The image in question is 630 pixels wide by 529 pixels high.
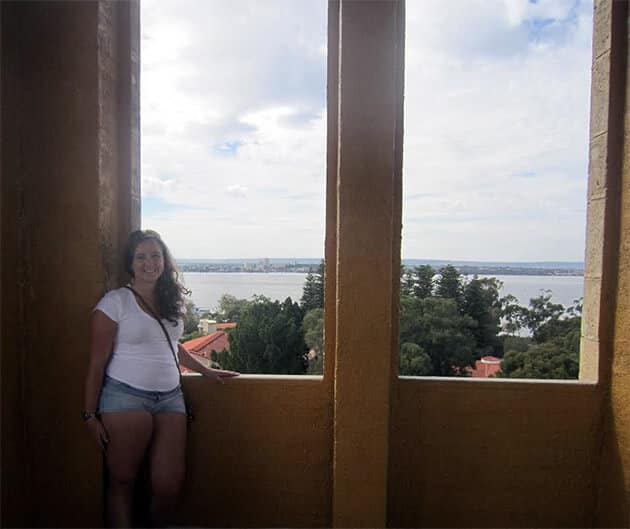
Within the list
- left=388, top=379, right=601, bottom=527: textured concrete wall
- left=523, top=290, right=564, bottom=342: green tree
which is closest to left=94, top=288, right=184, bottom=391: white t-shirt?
left=388, top=379, right=601, bottom=527: textured concrete wall

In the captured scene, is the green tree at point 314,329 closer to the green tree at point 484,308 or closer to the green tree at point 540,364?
the green tree at point 484,308

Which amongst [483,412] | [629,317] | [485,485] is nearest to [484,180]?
[629,317]

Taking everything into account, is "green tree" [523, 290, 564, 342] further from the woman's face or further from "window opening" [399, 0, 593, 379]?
the woman's face

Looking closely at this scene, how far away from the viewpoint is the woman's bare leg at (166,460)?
1.90 metres

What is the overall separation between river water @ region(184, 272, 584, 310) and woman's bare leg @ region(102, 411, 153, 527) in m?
0.63

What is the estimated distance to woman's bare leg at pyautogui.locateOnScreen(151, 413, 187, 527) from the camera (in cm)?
190

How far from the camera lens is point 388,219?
193 cm

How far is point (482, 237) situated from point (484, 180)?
32 centimetres

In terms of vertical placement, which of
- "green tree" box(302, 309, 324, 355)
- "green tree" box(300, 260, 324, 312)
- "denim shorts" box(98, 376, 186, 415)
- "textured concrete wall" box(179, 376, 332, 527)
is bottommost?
"textured concrete wall" box(179, 376, 332, 527)

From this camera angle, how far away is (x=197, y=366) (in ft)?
6.97

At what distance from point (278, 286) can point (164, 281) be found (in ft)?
2.10

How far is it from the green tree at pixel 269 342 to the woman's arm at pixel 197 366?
15 cm

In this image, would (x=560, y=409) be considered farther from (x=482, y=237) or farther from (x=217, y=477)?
(x=217, y=477)

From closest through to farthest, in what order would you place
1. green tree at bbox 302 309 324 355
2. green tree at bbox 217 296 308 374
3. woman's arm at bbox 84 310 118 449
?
woman's arm at bbox 84 310 118 449 → green tree at bbox 302 309 324 355 → green tree at bbox 217 296 308 374
